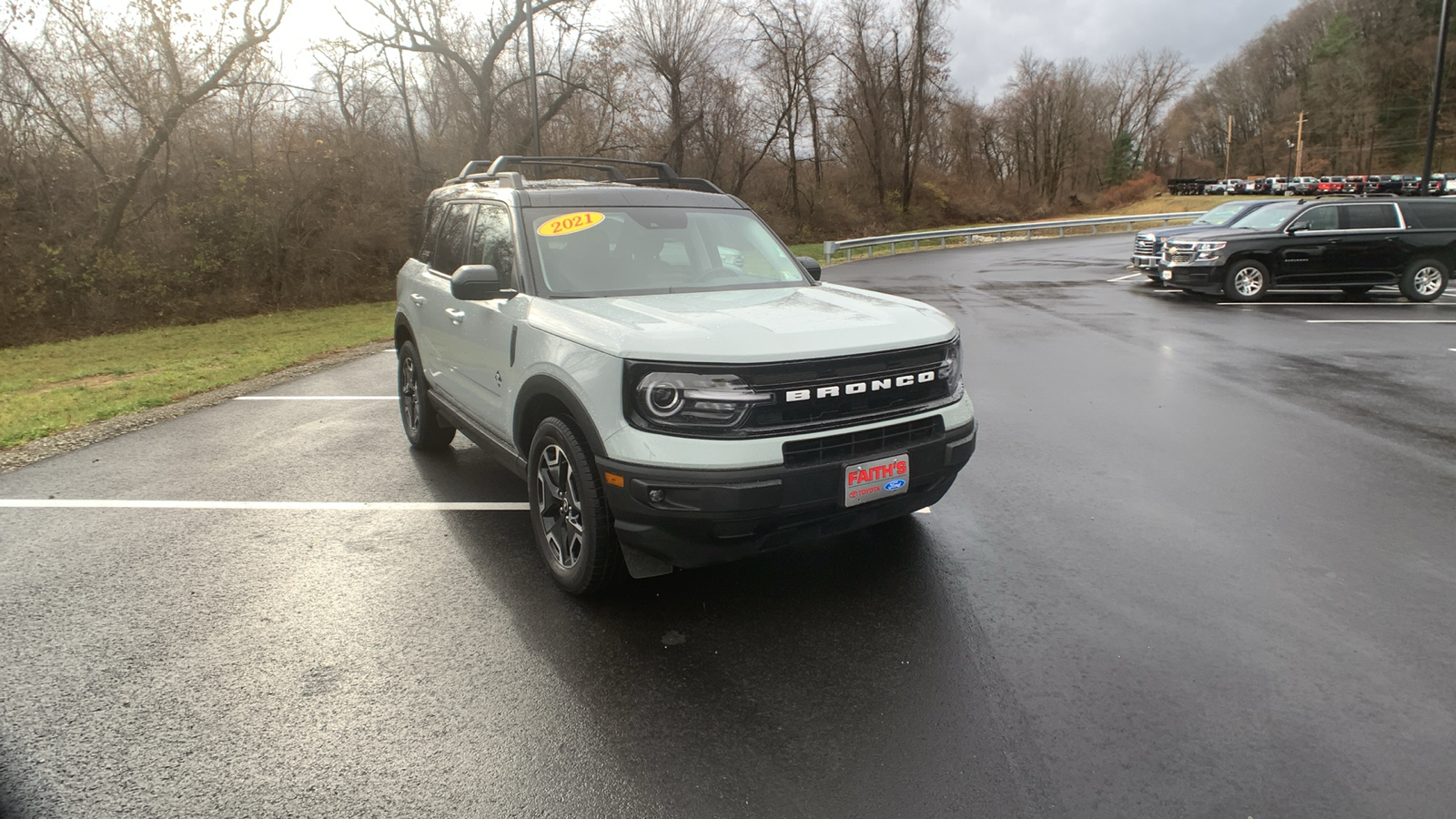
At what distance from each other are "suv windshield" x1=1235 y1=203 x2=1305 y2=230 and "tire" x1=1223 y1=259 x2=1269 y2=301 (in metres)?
0.80

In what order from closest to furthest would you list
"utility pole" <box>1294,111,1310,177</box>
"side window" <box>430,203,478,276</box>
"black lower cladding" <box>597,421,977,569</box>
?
"black lower cladding" <box>597,421,977,569</box> < "side window" <box>430,203,478,276</box> < "utility pole" <box>1294,111,1310,177</box>

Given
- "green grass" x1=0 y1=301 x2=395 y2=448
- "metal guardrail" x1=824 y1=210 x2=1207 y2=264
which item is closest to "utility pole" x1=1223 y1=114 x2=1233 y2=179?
"metal guardrail" x1=824 y1=210 x2=1207 y2=264

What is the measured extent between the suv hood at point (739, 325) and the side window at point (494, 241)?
57 centimetres

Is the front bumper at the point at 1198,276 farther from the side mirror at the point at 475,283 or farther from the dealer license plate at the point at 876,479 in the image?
the side mirror at the point at 475,283

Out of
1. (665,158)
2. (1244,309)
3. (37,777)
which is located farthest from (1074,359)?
(665,158)

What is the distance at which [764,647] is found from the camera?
3.62 meters

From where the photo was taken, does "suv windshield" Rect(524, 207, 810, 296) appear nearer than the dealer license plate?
No

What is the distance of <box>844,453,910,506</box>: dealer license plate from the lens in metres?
3.62

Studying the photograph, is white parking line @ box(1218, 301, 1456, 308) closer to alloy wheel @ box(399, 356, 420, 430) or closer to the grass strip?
the grass strip

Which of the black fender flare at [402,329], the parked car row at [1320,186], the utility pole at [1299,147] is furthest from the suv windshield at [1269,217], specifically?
the utility pole at [1299,147]

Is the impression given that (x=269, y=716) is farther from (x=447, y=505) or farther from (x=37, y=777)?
(x=447, y=505)

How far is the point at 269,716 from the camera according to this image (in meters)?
3.14

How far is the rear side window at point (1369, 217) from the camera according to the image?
15.1 meters

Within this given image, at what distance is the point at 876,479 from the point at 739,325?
90 centimetres
